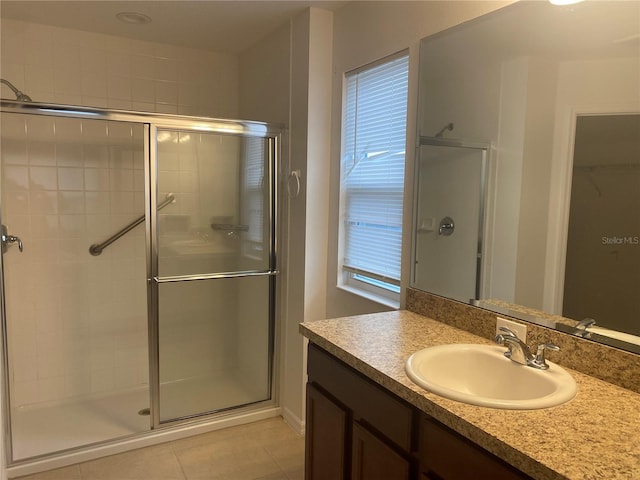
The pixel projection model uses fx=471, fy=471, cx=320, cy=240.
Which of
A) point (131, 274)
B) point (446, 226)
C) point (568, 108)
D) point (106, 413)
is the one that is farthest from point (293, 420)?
point (568, 108)

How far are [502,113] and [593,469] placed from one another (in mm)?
1147

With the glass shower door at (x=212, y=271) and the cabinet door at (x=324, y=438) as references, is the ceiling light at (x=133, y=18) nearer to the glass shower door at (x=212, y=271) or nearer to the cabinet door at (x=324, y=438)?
the glass shower door at (x=212, y=271)

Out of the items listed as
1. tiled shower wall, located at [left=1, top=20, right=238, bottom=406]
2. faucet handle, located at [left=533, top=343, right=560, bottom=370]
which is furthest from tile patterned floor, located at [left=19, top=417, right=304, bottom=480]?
faucet handle, located at [left=533, top=343, right=560, bottom=370]

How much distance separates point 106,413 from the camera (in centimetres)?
280

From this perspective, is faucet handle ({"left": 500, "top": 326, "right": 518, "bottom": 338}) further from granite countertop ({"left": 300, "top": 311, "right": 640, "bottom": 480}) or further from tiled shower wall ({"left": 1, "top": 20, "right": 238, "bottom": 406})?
tiled shower wall ({"left": 1, "top": 20, "right": 238, "bottom": 406})

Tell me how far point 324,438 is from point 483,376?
59 cm

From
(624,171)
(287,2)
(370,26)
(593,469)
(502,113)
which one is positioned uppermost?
(287,2)

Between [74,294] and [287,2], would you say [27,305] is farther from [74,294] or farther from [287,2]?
[287,2]

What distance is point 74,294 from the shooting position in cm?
295

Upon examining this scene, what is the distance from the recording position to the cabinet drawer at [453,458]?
0.99 metres

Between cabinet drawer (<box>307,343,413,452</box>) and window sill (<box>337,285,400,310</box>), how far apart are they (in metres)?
0.57

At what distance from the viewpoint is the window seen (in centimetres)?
214

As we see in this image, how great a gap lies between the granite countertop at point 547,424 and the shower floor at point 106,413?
1.56 m

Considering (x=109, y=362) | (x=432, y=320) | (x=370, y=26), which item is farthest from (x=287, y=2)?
(x=109, y=362)
